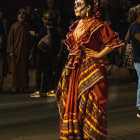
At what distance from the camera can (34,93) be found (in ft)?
39.1

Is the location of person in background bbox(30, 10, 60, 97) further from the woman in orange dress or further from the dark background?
the woman in orange dress

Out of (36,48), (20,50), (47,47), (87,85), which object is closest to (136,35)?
(87,85)

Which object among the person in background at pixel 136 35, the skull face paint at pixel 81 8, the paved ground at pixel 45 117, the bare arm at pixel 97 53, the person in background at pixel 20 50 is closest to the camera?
the bare arm at pixel 97 53

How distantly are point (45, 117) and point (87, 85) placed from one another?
3.15 metres

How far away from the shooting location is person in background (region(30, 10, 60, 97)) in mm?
11734

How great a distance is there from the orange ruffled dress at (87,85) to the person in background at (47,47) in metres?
5.23

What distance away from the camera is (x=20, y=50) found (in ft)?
40.7

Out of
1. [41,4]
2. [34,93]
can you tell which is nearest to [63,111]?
[34,93]

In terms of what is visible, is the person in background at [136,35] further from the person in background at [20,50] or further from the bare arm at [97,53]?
the person in background at [20,50]

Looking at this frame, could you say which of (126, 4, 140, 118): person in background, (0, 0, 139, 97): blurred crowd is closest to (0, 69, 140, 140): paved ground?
(0, 0, 139, 97): blurred crowd

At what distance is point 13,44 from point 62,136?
614cm

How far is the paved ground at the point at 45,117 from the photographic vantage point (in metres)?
7.90

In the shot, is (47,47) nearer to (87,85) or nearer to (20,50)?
(20,50)

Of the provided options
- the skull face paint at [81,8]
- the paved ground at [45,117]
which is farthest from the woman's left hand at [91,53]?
the paved ground at [45,117]
